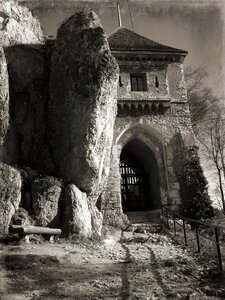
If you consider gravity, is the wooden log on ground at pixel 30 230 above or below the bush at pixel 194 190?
below

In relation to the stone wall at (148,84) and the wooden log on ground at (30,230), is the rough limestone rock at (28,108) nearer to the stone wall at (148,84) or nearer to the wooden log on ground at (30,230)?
the wooden log on ground at (30,230)

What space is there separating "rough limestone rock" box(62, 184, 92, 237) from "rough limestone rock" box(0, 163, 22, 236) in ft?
4.47

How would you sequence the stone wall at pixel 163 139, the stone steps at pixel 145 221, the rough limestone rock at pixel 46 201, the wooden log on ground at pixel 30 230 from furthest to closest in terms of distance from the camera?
the stone wall at pixel 163 139, the stone steps at pixel 145 221, the rough limestone rock at pixel 46 201, the wooden log on ground at pixel 30 230

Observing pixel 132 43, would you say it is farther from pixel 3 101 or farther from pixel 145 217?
pixel 3 101

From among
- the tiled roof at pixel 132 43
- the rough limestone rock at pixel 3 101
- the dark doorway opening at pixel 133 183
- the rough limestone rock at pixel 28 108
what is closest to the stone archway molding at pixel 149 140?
the dark doorway opening at pixel 133 183

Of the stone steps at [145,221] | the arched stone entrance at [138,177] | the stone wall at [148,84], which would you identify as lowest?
the stone steps at [145,221]

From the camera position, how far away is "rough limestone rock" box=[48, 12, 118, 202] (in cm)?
1050

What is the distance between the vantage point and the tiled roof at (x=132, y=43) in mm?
18359

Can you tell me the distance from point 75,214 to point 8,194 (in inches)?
75.0

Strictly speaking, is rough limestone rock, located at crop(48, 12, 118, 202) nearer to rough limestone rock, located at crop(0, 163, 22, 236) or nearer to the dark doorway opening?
rough limestone rock, located at crop(0, 163, 22, 236)

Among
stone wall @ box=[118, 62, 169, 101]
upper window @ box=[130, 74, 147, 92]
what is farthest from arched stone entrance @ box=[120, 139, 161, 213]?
upper window @ box=[130, 74, 147, 92]

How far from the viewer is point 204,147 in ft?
81.4

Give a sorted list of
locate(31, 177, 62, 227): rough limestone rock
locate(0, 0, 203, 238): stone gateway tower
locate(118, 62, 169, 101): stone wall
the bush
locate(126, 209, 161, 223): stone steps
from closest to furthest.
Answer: locate(31, 177, 62, 227): rough limestone rock < locate(0, 0, 203, 238): stone gateway tower < the bush < locate(126, 209, 161, 223): stone steps < locate(118, 62, 169, 101): stone wall

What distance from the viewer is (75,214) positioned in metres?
9.45
